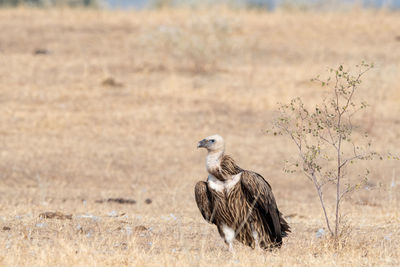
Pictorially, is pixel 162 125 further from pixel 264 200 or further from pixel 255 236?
pixel 264 200

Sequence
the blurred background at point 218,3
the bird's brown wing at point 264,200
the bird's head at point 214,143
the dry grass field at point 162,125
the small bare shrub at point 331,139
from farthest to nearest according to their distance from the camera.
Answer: the blurred background at point 218,3 < the small bare shrub at point 331,139 < the dry grass field at point 162,125 < the bird's head at point 214,143 < the bird's brown wing at point 264,200

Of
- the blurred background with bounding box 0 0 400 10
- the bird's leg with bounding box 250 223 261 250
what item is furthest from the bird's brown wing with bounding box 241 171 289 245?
the blurred background with bounding box 0 0 400 10

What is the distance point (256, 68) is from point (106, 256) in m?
18.5

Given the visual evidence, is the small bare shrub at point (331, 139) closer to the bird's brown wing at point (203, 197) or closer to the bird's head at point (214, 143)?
the bird's head at point (214, 143)

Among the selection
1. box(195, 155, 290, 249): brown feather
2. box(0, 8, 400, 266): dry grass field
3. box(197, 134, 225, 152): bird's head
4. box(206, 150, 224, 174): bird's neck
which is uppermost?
box(197, 134, 225, 152): bird's head

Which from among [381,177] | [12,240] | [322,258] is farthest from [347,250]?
[381,177]

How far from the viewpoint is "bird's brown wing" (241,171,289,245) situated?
730 cm

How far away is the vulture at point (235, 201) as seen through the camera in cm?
738

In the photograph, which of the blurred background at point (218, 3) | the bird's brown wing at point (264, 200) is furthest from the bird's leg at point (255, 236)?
the blurred background at point (218, 3)

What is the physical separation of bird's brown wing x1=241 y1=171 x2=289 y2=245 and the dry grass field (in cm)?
25

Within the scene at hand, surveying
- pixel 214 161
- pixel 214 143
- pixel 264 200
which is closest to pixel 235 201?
pixel 264 200

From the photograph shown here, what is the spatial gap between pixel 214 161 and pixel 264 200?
22.9 inches

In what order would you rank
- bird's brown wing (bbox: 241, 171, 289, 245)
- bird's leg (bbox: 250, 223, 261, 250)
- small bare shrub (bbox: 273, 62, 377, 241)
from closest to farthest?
bird's brown wing (bbox: 241, 171, 289, 245) < bird's leg (bbox: 250, 223, 261, 250) < small bare shrub (bbox: 273, 62, 377, 241)

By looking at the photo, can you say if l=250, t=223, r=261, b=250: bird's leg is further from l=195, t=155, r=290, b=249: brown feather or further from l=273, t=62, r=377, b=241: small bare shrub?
l=273, t=62, r=377, b=241: small bare shrub
